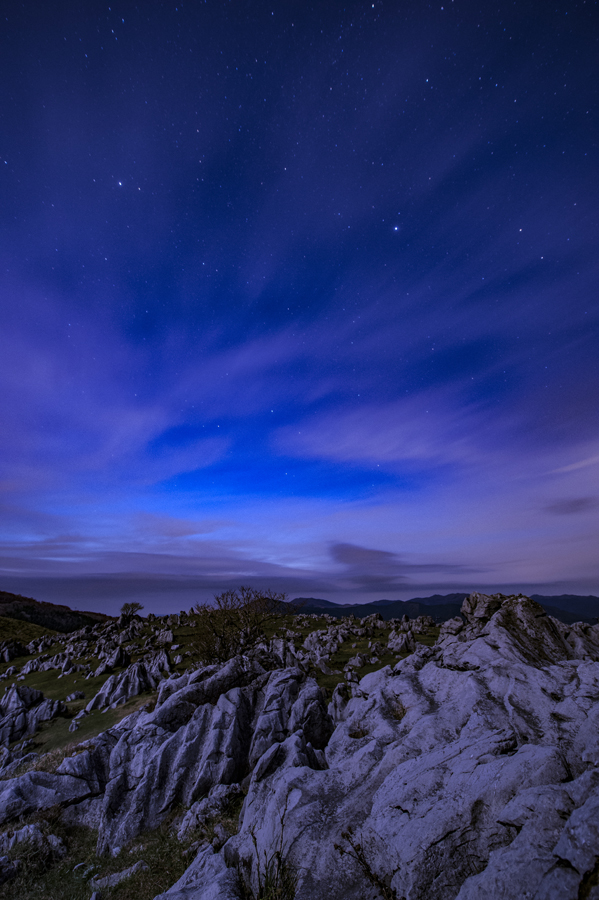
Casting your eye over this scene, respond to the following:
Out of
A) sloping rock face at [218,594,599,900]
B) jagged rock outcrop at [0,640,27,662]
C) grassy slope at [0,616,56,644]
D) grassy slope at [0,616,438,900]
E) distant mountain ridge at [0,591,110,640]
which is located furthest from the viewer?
distant mountain ridge at [0,591,110,640]

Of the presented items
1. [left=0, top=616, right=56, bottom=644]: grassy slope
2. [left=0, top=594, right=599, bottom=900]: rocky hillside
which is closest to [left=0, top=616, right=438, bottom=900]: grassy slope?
[left=0, top=594, right=599, bottom=900]: rocky hillside

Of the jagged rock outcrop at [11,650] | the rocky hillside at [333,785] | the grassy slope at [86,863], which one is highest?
the rocky hillside at [333,785]

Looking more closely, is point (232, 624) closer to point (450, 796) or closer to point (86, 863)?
point (86, 863)

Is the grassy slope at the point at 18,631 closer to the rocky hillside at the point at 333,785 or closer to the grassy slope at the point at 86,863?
the rocky hillside at the point at 333,785

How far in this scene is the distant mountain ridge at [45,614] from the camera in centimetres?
10612

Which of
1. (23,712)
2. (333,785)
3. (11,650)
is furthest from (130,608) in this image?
(333,785)

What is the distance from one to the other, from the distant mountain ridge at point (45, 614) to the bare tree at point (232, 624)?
257 ft

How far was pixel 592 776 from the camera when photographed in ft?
26.8

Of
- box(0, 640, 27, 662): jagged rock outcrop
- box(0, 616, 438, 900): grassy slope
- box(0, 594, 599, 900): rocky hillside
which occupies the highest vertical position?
box(0, 594, 599, 900): rocky hillside

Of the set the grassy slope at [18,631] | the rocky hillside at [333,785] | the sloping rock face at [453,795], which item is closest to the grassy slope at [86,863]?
the rocky hillside at [333,785]

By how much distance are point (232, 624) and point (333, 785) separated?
1403 inches

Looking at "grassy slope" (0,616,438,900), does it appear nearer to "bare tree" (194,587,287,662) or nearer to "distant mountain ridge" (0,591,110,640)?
"bare tree" (194,587,287,662)

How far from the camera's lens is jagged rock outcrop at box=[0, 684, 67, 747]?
3750 cm

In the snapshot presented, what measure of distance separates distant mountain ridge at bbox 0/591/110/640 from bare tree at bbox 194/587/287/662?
7822 centimetres
